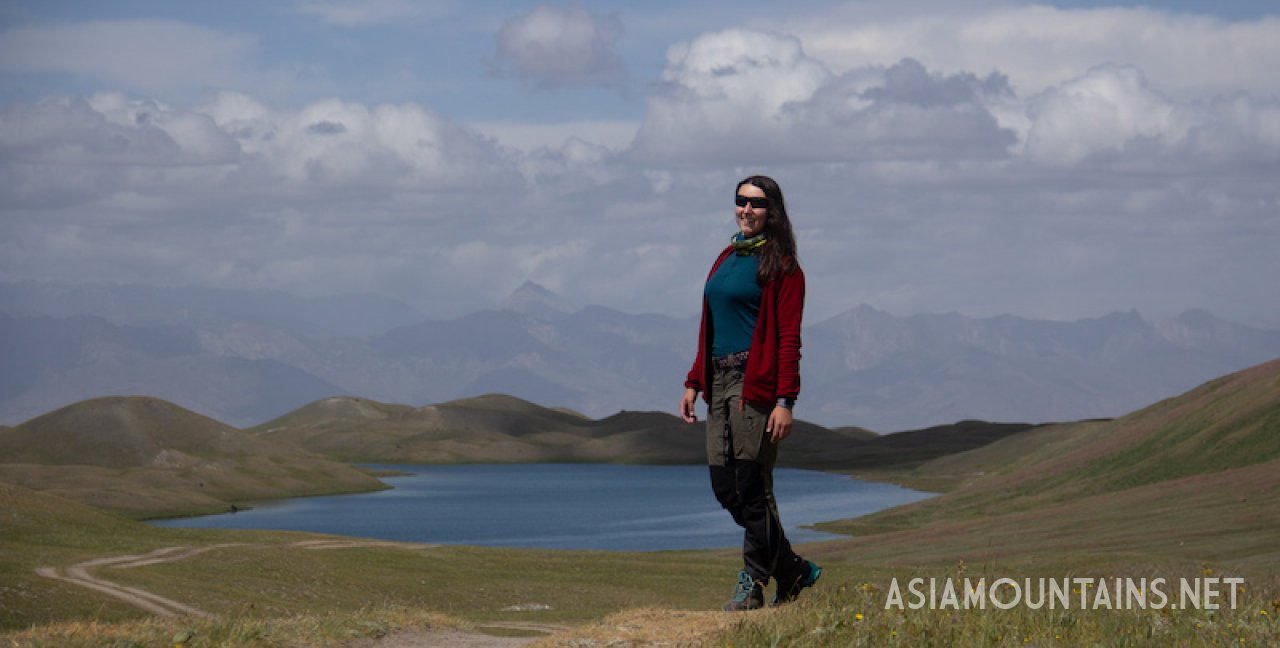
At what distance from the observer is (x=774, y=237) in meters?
15.5

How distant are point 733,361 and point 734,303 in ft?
2.13

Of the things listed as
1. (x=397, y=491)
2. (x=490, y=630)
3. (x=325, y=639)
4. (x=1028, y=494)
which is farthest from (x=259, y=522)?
(x=325, y=639)

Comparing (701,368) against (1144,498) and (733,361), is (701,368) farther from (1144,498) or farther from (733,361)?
(1144,498)

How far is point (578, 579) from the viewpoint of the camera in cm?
5559

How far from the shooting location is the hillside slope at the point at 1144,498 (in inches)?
2559

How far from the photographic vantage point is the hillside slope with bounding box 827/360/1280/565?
65000 mm

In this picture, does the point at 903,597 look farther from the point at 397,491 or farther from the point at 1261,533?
the point at 397,491

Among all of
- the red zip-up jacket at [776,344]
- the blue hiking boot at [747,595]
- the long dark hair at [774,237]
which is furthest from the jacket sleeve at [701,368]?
the blue hiking boot at [747,595]

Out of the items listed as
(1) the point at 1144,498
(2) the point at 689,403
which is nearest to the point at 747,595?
(2) the point at 689,403

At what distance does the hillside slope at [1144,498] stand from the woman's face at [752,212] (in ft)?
118

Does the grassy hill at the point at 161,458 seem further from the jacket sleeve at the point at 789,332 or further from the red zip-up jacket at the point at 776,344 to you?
the jacket sleeve at the point at 789,332

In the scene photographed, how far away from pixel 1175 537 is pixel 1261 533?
531cm

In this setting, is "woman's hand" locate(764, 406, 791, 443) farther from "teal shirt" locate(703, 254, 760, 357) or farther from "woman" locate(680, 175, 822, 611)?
"teal shirt" locate(703, 254, 760, 357)

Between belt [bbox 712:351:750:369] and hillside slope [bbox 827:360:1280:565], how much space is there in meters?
35.9
